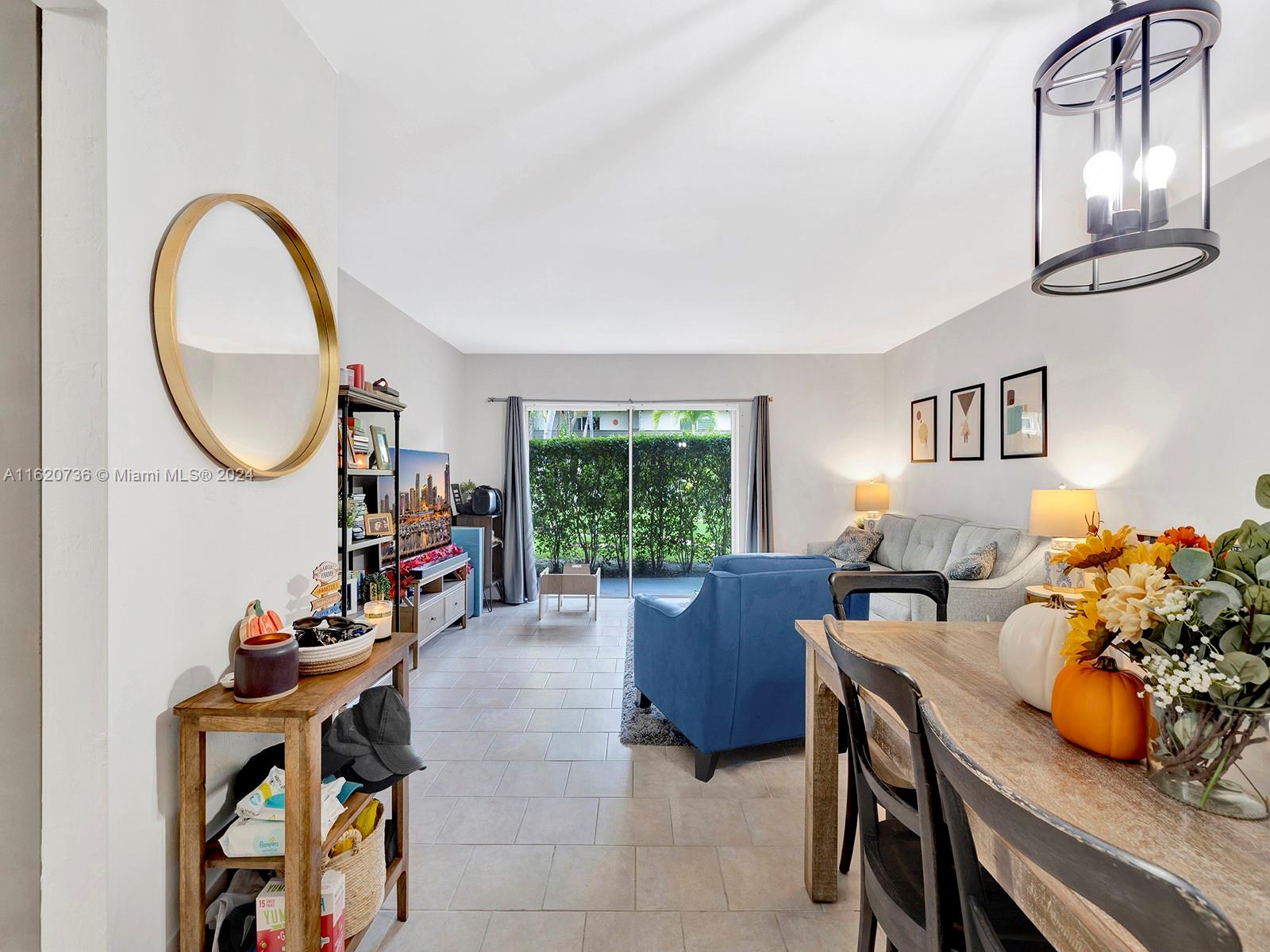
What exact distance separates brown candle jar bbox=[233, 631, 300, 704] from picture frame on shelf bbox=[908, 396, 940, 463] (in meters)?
5.48

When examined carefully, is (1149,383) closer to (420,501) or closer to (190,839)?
(190,839)

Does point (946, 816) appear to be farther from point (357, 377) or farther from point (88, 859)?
point (357, 377)

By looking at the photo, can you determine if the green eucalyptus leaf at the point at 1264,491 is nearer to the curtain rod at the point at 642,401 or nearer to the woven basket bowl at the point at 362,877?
the woven basket bowl at the point at 362,877

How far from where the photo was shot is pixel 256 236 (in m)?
1.47

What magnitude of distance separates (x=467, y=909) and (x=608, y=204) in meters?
2.94

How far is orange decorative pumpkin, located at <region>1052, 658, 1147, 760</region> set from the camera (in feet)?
3.11

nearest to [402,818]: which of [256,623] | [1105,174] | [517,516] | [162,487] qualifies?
[256,623]

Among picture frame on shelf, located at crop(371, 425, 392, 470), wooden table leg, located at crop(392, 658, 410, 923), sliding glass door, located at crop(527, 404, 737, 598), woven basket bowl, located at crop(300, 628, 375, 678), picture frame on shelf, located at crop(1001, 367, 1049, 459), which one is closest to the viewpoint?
woven basket bowl, located at crop(300, 628, 375, 678)

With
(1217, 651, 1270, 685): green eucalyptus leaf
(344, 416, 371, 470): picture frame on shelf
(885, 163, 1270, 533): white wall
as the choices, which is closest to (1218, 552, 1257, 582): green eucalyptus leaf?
(1217, 651, 1270, 685): green eucalyptus leaf

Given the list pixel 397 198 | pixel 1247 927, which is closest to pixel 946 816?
pixel 1247 927

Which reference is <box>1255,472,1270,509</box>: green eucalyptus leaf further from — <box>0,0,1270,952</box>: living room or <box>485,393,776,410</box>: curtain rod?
<box>485,393,776,410</box>: curtain rod

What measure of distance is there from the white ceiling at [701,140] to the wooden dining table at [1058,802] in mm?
1785

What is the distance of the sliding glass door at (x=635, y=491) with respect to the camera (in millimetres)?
6727

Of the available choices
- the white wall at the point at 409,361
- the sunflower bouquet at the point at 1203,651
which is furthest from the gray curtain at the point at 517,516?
the sunflower bouquet at the point at 1203,651
